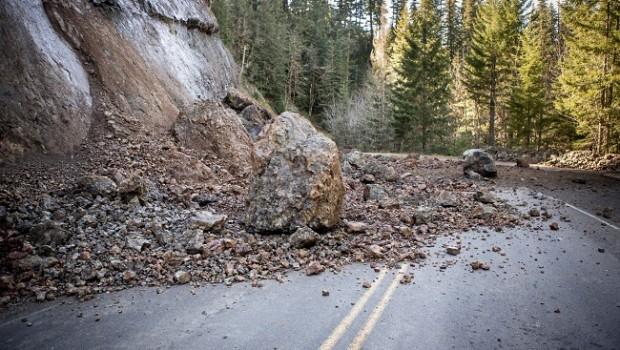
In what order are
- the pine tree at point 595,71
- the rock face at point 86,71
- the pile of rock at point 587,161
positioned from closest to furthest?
the rock face at point 86,71 < the pile of rock at point 587,161 < the pine tree at point 595,71

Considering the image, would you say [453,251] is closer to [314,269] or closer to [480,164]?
[314,269]

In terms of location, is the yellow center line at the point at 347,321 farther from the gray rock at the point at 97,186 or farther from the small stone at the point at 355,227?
the gray rock at the point at 97,186

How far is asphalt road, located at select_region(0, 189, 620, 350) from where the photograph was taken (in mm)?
4496

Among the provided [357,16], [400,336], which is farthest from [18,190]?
[357,16]

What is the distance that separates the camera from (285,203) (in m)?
8.12

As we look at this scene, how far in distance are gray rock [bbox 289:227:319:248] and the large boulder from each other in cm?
1298

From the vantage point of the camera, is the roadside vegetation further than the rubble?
Yes

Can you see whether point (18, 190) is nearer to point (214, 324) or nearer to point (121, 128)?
point (121, 128)

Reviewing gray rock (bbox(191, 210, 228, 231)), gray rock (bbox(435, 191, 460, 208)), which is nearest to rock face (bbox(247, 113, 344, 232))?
gray rock (bbox(191, 210, 228, 231))

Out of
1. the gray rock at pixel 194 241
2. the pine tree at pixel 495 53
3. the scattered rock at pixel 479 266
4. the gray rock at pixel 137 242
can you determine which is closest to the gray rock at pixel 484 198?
the scattered rock at pixel 479 266

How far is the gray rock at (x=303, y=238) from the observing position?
7.41 m

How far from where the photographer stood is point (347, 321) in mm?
4914

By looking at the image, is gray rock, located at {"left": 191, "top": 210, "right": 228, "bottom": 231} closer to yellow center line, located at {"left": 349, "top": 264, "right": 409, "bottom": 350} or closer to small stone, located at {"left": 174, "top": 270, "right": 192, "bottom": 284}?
small stone, located at {"left": 174, "top": 270, "right": 192, "bottom": 284}

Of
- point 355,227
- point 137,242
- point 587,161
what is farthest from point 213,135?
point 587,161
